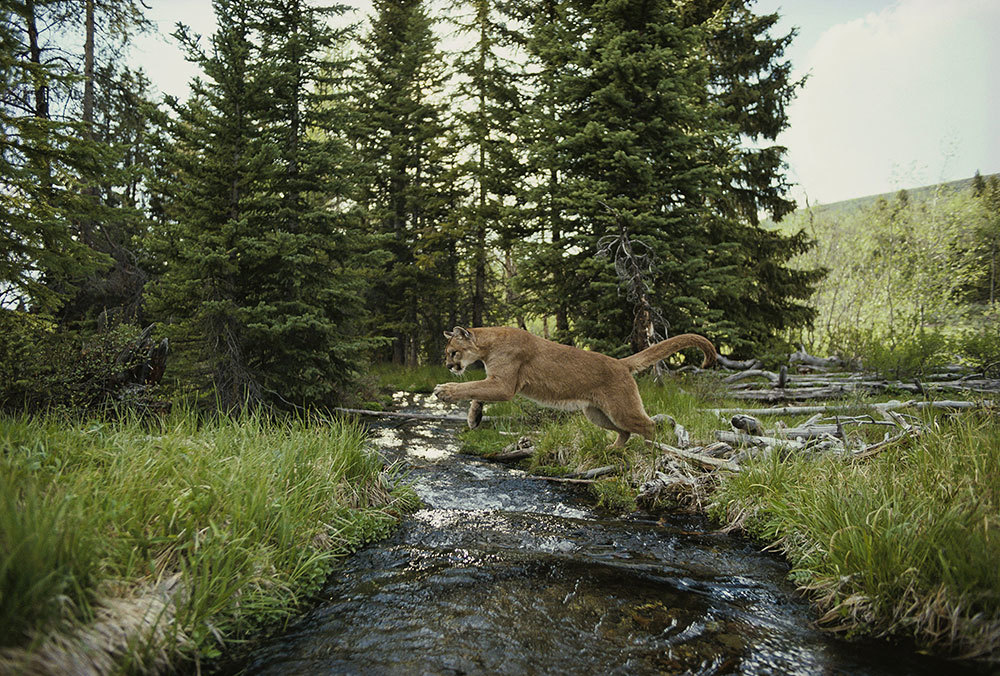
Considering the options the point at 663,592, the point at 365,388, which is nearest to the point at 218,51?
the point at 365,388

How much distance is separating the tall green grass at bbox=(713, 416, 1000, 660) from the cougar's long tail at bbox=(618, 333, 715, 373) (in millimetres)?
2164

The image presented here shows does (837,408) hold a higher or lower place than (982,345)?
lower

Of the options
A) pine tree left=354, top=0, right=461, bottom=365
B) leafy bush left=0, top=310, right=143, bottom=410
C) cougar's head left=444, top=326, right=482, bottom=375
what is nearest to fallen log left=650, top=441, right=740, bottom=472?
cougar's head left=444, top=326, right=482, bottom=375

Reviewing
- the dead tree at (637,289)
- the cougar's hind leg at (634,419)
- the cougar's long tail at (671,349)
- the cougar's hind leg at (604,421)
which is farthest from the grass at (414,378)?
the cougar's hind leg at (634,419)

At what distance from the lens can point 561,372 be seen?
22.9 feet

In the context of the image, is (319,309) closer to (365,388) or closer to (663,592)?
(365,388)

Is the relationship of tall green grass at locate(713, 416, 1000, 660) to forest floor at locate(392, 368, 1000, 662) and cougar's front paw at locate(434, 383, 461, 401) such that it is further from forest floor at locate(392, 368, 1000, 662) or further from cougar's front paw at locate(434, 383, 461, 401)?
cougar's front paw at locate(434, 383, 461, 401)

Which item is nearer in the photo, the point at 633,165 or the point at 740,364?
the point at 633,165

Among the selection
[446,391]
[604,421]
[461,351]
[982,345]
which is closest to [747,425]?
[604,421]

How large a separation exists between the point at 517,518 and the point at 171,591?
12.0 feet

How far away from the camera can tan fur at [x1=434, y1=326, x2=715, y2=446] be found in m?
6.94

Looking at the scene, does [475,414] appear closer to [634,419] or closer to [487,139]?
[634,419]

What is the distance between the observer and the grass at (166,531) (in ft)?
6.95

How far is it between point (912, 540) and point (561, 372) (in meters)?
4.26
